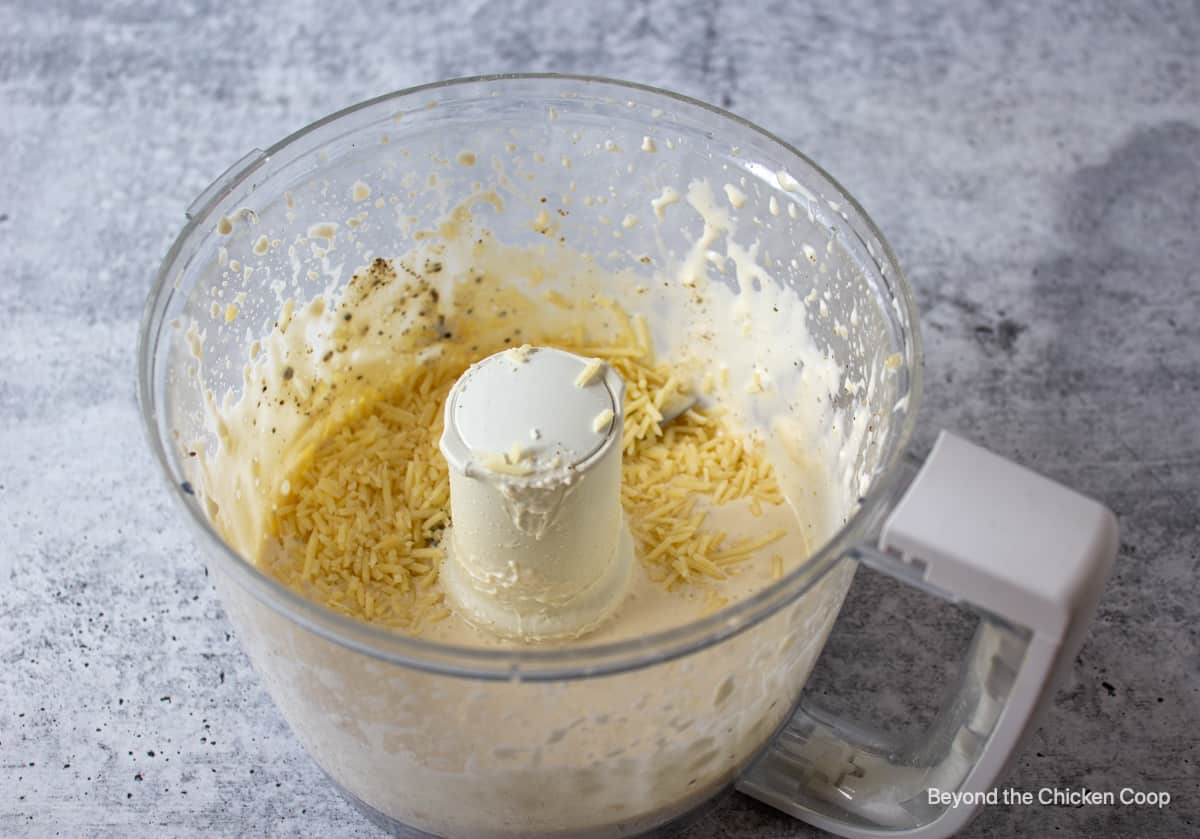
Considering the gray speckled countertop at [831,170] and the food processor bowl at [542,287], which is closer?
the food processor bowl at [542,287]

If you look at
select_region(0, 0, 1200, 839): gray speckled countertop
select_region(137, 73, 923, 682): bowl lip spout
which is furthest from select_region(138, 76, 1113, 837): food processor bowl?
select_region(0, 0, 1200, 839): gray speckled countertop

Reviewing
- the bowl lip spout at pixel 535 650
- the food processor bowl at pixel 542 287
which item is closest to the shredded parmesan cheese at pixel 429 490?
the food processor bowl at pixel 542 287

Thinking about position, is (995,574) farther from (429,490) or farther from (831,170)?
(831,170)

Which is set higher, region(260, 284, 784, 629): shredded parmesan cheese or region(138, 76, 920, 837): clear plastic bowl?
region(138, 76, 920, 837): clear plastic bowl

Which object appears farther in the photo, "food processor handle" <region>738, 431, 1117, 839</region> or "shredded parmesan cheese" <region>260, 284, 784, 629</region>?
"shredded parmesan cheese" <region>260, 284, 784, 629</region>

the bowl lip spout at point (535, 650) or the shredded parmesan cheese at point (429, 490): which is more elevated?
the bowl lip spout at point (535, 650)

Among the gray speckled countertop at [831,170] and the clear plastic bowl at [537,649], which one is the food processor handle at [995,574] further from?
the gray speckled countertop at [831,170]

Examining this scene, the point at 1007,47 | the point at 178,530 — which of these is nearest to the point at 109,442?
the point at 178,530

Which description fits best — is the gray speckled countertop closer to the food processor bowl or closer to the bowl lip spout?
the food processor bowl
